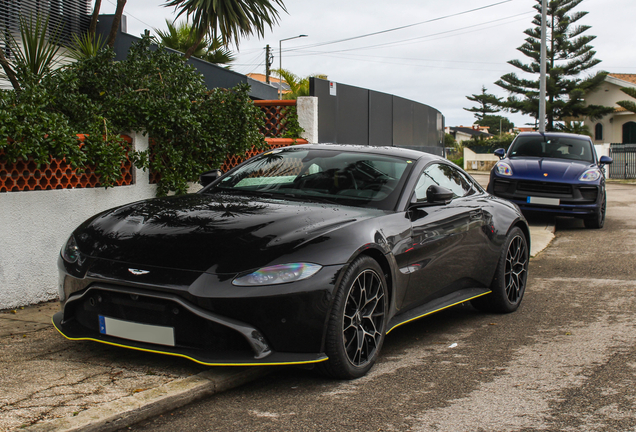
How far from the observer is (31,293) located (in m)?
5.77

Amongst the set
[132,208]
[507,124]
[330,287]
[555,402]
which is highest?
[507,124]

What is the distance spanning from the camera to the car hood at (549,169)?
1181 centimetres

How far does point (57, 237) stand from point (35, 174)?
58 cm

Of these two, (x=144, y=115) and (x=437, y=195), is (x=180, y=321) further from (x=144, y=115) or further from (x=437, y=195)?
(x=144, y=115)

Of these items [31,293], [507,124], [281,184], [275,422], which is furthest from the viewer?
[507,124]

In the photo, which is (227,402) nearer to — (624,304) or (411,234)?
(411,234)

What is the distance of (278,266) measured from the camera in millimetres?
3623

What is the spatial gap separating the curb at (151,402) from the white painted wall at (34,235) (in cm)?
257

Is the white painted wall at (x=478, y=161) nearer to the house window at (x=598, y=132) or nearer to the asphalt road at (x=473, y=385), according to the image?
the house window at (x=598, y=132)

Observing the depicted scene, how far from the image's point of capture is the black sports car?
141 inches

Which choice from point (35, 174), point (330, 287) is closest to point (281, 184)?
point (330, 287)

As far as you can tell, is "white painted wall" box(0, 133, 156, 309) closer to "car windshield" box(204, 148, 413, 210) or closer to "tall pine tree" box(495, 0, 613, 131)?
"car windshield" box(204, 148, 413, 210)

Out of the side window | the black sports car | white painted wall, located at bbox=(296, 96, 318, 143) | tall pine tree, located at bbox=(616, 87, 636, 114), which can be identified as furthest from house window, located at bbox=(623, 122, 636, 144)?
the black sports car

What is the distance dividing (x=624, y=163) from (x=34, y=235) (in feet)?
107
